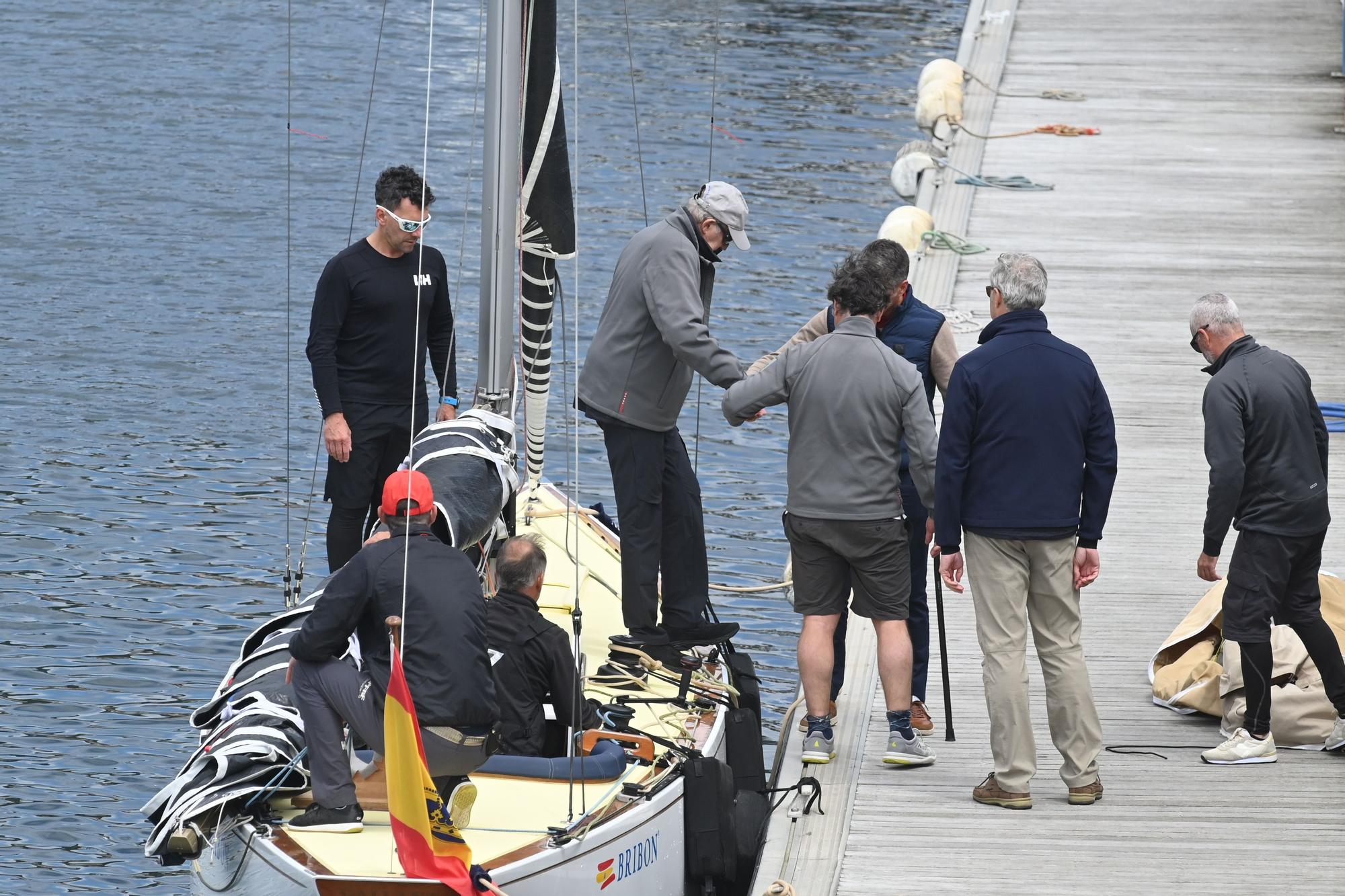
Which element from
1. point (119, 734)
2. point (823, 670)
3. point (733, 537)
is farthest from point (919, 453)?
point (733, 537)

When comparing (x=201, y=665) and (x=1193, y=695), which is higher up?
(x=1193, y=695)

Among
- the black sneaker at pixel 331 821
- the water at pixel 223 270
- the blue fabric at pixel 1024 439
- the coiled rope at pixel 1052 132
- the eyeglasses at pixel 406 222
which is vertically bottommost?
the water at pixel 223 270

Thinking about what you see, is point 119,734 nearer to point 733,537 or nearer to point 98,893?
Result: point 98,893

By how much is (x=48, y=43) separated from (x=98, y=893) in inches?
796

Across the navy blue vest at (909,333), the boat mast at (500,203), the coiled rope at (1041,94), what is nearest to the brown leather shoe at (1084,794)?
the navy blue vest at (909,333)

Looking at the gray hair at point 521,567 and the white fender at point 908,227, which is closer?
the gray hair at point 521,567

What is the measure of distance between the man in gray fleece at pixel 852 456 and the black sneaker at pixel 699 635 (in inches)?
36.1

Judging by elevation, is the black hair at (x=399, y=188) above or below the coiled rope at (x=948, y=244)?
above

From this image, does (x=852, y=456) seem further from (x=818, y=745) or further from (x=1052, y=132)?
(x=1052, y=132)

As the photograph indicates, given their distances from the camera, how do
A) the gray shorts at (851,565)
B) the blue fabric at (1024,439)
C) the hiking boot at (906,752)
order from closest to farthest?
the blue fabric at (1024,439)
the gray shorts at (851,565)
the hiking boot at (906,752)

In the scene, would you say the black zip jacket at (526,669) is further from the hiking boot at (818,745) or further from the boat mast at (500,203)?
the boat mast at (500,203)

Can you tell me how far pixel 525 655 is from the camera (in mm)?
6590

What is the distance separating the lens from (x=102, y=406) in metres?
15.4

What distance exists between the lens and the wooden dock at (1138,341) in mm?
6609
